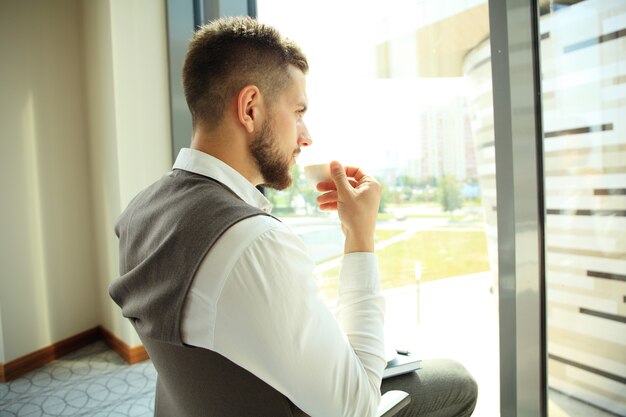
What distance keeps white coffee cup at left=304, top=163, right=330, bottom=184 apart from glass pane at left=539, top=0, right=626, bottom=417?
0.67m

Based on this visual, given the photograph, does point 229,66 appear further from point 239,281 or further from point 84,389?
point 84,389

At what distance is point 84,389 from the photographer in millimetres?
2256

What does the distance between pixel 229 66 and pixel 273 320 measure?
2.05ft

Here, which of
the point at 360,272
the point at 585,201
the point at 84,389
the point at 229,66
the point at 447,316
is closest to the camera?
the point at 360,272

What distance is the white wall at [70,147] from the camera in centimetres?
245

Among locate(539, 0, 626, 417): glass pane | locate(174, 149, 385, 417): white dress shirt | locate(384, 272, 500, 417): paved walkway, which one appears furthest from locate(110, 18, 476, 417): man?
locate(384, 272, 500, 417): paved walkway

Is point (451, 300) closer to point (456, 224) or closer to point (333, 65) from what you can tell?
point (456, 224)

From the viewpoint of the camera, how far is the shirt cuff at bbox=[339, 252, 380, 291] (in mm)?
893

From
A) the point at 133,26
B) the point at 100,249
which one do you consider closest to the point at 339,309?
the point at 133,26

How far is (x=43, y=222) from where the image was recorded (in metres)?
2.66

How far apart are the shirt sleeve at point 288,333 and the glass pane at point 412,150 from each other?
1.61m

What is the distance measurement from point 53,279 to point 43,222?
37 centimetres

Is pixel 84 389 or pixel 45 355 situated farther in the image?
pixel 45 355

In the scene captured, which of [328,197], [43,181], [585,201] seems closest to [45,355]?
[43,181]
